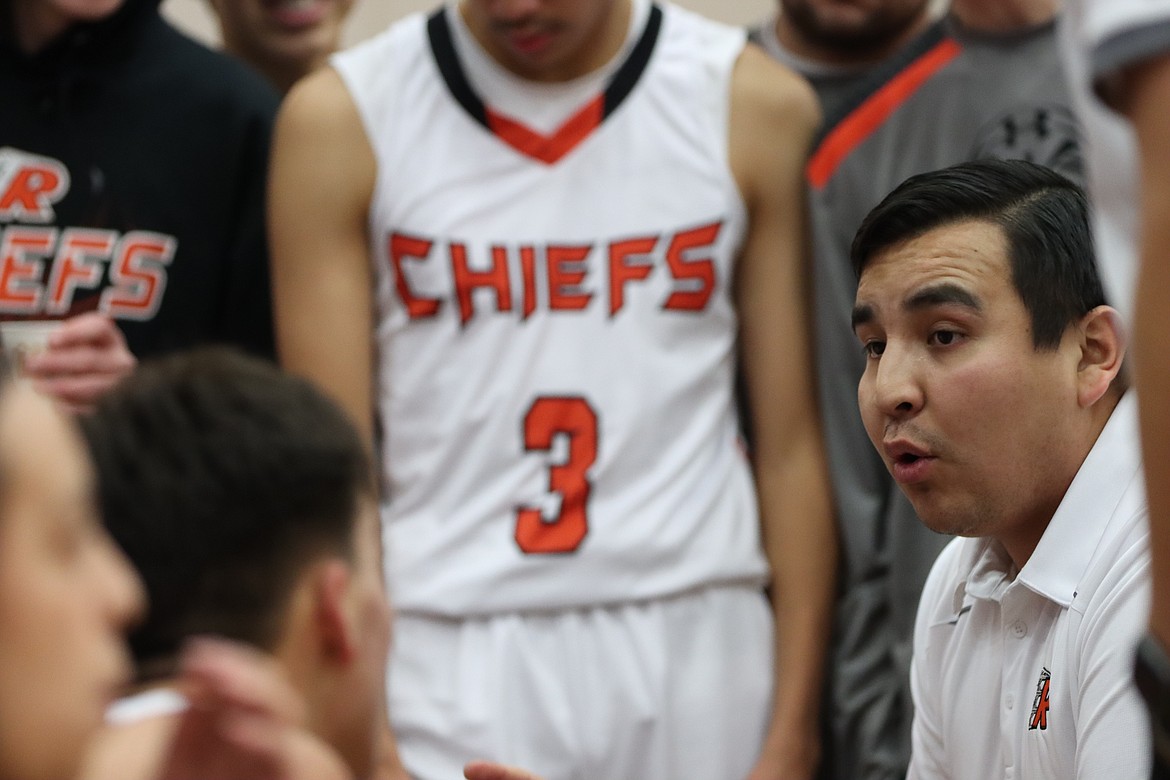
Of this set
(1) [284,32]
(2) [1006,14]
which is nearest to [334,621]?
(2) [1006,14]

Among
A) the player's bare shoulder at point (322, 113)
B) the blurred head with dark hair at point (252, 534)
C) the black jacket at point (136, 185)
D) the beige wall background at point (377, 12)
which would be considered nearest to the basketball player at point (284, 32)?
the black jacket at point (136, 185)

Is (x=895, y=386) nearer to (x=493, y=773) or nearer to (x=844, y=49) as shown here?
(x=493, y=773)

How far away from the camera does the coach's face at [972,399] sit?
174cm

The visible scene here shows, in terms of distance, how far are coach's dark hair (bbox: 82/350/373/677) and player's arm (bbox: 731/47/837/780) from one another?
1.23m

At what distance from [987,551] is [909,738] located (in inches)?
28.1

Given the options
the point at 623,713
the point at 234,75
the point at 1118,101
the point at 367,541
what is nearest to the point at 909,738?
the point at 623,713

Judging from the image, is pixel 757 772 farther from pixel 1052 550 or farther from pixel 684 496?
pixel 1052 550

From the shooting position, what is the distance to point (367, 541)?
4.98ft

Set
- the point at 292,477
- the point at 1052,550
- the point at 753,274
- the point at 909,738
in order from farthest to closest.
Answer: the point at 753,274 → the point at 909,738 → the point at 1052,550 → the point at 292,477

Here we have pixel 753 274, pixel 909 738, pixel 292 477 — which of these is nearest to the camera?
pixel 292 477

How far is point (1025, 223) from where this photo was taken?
1809mm

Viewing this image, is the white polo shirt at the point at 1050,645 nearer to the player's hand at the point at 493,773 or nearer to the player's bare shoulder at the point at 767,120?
the player's hand at the point at 493,773

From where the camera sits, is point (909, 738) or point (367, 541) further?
point (909, 738)

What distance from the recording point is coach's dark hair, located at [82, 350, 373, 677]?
1.41 meters
